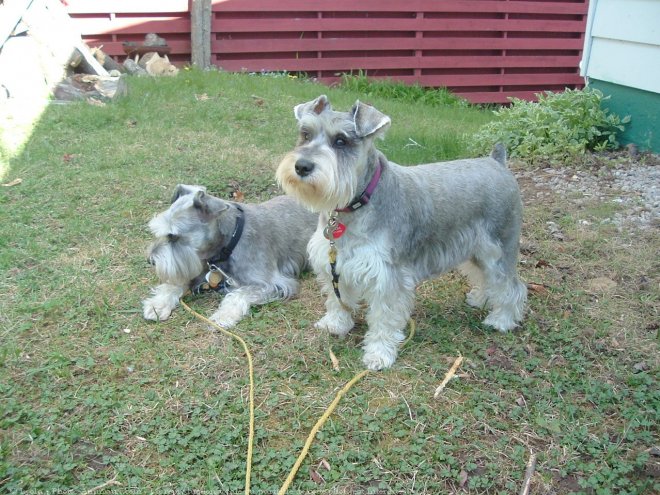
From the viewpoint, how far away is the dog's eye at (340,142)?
3928mm

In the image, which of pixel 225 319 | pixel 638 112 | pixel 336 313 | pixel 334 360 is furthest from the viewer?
pixel 638 112

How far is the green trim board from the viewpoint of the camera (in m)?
7.88

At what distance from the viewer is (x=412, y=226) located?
4.41 m

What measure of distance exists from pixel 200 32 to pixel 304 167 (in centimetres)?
917

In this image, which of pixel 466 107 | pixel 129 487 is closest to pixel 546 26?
pixel 466 107

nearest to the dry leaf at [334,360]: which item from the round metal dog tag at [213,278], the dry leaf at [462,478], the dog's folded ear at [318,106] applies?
the dry leaf at [462,478]

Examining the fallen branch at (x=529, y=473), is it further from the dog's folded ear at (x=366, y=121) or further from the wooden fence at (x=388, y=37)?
the wooden fence at (x=388, y=37)

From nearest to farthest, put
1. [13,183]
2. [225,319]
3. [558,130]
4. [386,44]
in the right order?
1. [225,319]
2. [13,183]
3. [558,130]
4. [386,44]

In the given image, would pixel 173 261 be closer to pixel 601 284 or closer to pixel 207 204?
pixel 207 204

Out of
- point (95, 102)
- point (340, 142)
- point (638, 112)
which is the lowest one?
point (95, 102)

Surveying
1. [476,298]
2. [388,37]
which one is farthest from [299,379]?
[388,37]

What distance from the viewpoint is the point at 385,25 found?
44.1 feet

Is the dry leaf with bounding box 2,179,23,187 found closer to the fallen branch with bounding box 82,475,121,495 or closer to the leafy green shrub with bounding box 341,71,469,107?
the fallen branch with bounding box 82,475,121,495

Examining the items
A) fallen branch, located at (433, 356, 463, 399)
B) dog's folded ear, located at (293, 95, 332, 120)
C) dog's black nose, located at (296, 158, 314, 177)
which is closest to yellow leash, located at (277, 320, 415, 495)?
fallen branch, located at (433, 356, 463, 399)
